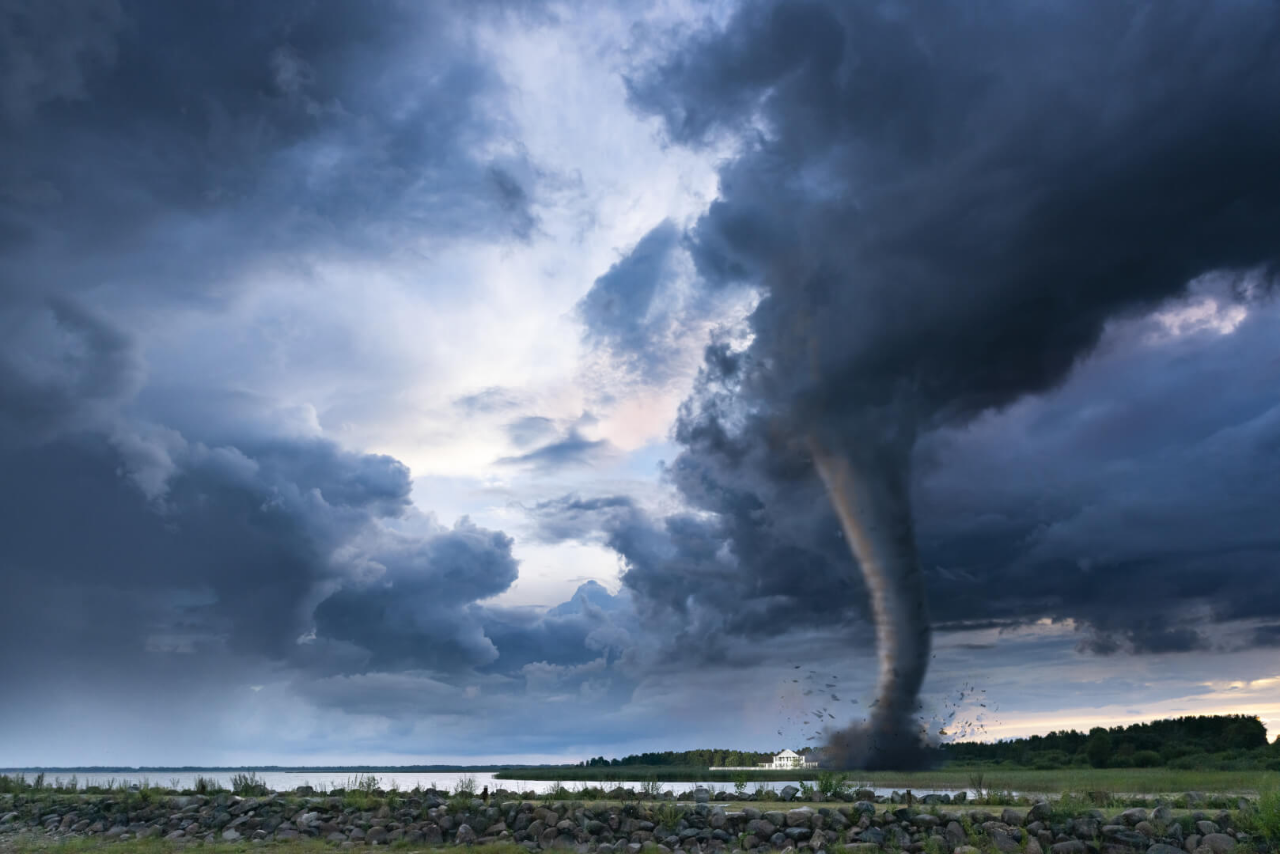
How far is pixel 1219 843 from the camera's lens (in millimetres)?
23062

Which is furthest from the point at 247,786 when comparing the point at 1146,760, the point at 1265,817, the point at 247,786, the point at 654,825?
the point at 1146,760

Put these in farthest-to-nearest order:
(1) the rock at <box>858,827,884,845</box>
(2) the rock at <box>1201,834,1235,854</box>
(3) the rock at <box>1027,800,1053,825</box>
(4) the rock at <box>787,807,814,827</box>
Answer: (4) the rock at <box>787,807,814,827</box> → (3) the rock at <box>1027,800,1053,825</box> → (1) the rock at <box>858,827,884,845</box> → (2) the rock at <box>1201,834,1235,854</box>

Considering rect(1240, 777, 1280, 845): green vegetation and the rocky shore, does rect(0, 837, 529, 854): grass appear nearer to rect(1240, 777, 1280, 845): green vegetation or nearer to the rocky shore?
the rocky shore

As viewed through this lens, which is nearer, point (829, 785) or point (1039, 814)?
point (1039, 814)

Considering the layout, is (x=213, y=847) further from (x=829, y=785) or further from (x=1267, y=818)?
(x=1267, y=818)

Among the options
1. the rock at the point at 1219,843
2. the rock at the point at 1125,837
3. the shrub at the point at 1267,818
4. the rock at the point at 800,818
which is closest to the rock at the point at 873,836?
the rock at the point at 800,818

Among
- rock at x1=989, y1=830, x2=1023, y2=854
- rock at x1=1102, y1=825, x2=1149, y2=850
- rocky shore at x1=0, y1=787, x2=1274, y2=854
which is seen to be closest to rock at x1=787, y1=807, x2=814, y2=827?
rocky shore at x1=0, y1=787, x2=1274, y2=854

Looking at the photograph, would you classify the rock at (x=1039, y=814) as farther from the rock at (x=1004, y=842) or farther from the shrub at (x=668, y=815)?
the shrub at (x=668, y=815)

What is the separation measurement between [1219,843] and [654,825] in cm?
1609

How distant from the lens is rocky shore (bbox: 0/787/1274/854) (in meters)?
24.2

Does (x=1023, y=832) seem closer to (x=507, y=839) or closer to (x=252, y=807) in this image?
(x=507, y=839)

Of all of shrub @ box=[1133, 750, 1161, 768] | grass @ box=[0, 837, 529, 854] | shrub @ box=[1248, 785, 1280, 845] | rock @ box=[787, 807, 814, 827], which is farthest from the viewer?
shrub @ box=[1133, 750, 1161, 768]

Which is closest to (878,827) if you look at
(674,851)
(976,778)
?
(674,851)

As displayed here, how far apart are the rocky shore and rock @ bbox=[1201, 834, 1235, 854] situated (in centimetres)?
3
